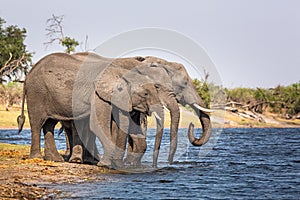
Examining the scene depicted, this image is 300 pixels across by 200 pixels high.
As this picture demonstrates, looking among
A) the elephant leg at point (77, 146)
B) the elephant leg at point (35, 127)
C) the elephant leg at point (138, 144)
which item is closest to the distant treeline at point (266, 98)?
the elephant leg at point (35, 127)

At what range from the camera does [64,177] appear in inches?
546

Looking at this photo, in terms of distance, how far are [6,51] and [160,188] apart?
44.2 m

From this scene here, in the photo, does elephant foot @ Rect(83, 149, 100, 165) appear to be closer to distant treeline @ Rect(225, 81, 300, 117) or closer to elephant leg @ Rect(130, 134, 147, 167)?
elephant leg @ Rect(130, 134, 147, 167)

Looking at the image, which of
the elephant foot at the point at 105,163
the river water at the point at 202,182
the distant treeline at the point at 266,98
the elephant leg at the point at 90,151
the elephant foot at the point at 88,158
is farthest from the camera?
the distant treeline at the point at 266,98

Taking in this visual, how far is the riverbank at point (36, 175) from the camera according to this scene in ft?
37.6

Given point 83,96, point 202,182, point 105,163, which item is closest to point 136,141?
point 105,163

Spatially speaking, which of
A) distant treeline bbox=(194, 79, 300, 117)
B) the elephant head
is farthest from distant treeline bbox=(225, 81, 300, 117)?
the elephant head

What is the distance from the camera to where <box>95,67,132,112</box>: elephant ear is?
52.0 ft

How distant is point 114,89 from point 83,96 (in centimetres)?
87

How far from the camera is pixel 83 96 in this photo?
16188 millimetres

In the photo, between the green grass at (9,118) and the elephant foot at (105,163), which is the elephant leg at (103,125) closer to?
the elephant foot at (105,163)

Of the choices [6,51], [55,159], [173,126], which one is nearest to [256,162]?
[173,126]

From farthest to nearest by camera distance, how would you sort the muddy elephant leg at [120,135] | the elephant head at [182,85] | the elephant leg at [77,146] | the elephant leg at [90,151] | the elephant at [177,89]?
the elephant head at [182,85] < the elephant leg at [90,151] < the elephant leg at [77,146] < the elephant at [177,89] < the muddy elephant leg at [120,135]

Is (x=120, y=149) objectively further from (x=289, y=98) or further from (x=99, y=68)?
(x=289, y=98)
